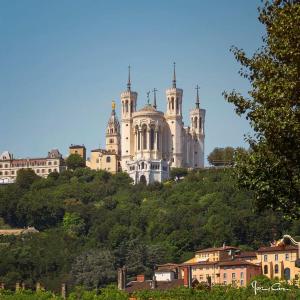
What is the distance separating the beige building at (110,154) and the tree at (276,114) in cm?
12893

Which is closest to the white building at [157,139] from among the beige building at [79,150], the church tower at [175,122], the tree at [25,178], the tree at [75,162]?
Answer: the church tower at [175,122]

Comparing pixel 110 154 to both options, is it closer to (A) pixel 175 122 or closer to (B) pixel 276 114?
(A) pixel 175 122

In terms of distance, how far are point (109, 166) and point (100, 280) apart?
5102 centimetres

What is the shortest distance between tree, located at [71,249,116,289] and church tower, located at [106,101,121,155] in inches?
2035

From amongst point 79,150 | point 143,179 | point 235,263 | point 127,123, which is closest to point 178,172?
point 143,179

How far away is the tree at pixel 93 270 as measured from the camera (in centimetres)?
10688

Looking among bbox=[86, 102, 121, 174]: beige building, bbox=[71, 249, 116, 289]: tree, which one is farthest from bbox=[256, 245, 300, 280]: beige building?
bbox=[86, 102, 121, 174]: beige building

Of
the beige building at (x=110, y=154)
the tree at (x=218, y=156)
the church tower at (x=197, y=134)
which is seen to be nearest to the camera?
the tree at (x=218, y=156)

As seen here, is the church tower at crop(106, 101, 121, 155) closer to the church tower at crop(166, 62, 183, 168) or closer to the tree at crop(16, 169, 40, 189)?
the church tower at crop(166, 62, 183, 168)

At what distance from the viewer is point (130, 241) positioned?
12081cm

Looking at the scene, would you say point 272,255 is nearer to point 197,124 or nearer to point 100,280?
point 100,280

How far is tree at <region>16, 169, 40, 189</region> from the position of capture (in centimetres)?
15629

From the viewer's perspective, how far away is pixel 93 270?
10750cm

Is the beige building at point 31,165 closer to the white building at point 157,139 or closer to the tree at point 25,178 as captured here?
the tree at point 25,178
